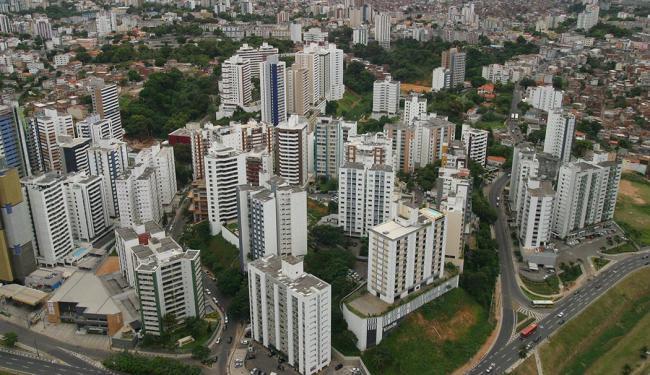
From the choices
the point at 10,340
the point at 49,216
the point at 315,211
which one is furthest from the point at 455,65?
the point at 10,340

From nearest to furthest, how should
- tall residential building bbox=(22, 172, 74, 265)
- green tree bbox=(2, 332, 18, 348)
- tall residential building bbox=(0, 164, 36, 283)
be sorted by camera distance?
1. green tree bbox=(2, 332, 18, 348)
2. tall residential building bbox=(0, 164, 36, 283)
3. tall residential building bbox=(22, 172, 74, 265)

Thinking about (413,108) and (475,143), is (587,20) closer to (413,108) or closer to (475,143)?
(413,108)

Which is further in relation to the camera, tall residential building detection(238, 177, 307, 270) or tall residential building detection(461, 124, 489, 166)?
tall residential building detection(461, 124, 489, 166)

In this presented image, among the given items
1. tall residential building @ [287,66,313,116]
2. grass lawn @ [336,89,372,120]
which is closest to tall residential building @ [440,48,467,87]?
grass lawn @ [336,89,372,120]

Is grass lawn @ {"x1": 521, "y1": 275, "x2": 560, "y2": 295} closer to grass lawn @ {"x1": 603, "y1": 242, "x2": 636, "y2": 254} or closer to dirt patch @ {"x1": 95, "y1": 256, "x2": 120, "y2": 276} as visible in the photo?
grass lawn @ {"x1": 603, "y1": 242, "x2": 636, "y2": 254}

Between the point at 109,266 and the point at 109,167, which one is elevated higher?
the point at 109,167

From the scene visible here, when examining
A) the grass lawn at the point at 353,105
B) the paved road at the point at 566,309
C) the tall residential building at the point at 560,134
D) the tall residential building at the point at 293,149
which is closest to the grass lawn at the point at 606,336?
the paved road at the point at 566,309

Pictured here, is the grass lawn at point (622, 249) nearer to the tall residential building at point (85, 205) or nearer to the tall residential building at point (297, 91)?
the tall residential building at point (297, 91)

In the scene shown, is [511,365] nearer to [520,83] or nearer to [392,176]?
[392,176]
